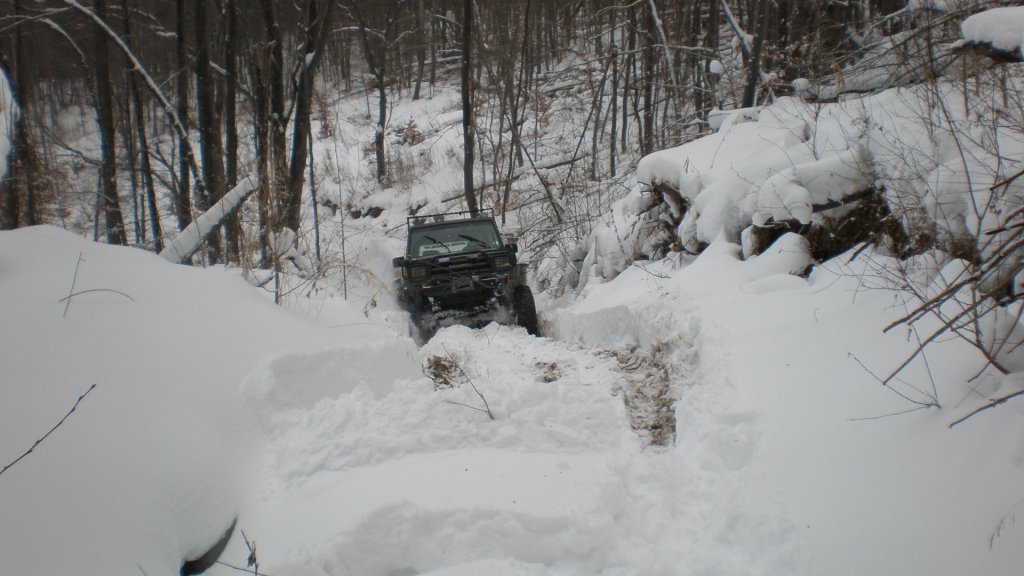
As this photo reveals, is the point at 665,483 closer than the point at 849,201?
Yes

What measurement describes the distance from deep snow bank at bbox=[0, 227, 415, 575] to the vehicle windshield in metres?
4.52

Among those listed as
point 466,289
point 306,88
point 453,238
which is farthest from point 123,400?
point 306,88

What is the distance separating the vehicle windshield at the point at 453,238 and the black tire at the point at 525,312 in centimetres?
96

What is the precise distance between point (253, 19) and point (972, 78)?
61.8ft

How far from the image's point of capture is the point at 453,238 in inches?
339

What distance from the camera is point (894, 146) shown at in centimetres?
480

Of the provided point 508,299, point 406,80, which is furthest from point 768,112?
point 406,80

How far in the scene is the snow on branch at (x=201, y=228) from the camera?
15.4 ft

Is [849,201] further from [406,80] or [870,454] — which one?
[406,80]

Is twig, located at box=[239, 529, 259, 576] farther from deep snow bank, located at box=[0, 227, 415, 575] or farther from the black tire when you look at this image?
the black tire

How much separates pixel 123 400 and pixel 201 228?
263 cm

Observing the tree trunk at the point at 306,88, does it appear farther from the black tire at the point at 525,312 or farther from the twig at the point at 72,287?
the twig at the point at 72,287

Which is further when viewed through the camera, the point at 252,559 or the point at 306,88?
the point at 306,88

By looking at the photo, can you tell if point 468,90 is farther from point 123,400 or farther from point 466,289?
point 123,400
